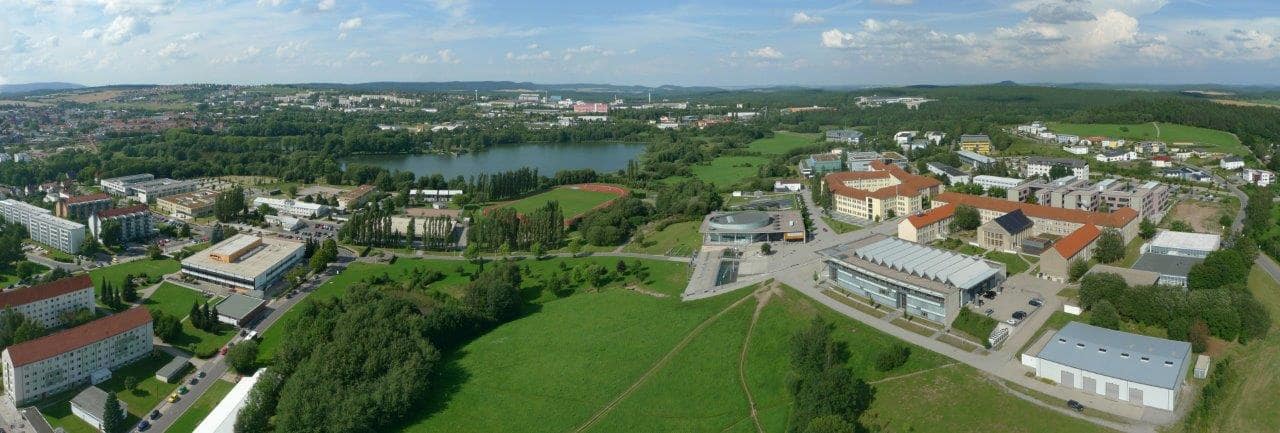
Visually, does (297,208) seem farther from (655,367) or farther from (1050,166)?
(1050,166)

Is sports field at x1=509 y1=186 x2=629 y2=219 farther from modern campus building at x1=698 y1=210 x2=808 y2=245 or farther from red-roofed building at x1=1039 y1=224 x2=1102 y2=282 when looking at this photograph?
red-roofed building at x1=1039 y1=224 x2=1102 y2=282

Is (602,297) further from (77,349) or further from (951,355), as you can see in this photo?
(77,349)

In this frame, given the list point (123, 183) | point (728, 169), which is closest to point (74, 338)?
point (123, 183)

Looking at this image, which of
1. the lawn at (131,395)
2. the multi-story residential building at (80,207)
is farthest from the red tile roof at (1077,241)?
the multi-story residential building at (80,207)

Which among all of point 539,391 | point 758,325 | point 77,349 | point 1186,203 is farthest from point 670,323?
point 1186,203

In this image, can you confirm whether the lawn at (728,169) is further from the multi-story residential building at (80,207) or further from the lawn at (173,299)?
the multi-story residential building at (80,207)

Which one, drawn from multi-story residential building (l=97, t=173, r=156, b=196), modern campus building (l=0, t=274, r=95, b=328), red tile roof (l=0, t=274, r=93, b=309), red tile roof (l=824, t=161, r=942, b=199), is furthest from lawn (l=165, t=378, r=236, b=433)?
multi-story residential building (l=97, t=173, r=156, b=196)

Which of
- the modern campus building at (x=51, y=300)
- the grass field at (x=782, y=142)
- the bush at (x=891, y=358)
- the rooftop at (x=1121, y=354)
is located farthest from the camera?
the grass field at (x=782, y=142)
